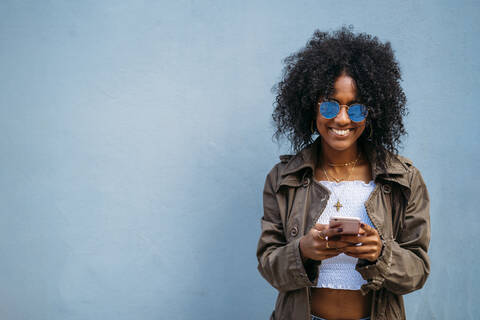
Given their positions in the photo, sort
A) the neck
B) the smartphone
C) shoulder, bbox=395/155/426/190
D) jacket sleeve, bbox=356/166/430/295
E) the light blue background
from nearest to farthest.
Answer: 1. the smartphone
2. jacket sleeve, bbox=356/166/430/295
3. shoulder, bbox=395/155/426/190
4. the neck
5. the light blue background

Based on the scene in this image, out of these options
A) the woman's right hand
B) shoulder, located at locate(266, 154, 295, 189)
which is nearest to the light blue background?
shoulder, located at locate(266, 154, 295, 189)

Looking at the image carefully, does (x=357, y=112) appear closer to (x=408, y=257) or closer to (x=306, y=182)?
(x=306, y=182)

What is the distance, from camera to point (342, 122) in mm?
1608

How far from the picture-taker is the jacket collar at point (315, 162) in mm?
1657

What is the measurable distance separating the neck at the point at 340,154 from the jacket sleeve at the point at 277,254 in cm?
24

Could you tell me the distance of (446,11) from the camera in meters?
2.23

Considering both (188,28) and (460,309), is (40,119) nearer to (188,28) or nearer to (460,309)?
(188,28)

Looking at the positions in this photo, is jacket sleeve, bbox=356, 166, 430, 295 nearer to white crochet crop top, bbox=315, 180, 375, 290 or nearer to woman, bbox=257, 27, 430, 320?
woman, bbox=257, 27, 430, 320

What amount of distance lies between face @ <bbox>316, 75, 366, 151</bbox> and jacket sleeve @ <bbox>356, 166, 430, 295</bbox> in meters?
0.32

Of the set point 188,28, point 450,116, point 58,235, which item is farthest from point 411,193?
point 58,235

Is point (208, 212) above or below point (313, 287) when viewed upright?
above

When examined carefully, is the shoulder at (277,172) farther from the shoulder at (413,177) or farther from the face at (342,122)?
the shoulder at (413,177)

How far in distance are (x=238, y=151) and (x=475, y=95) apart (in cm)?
135

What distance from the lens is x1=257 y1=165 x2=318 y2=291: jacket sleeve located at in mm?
1543
